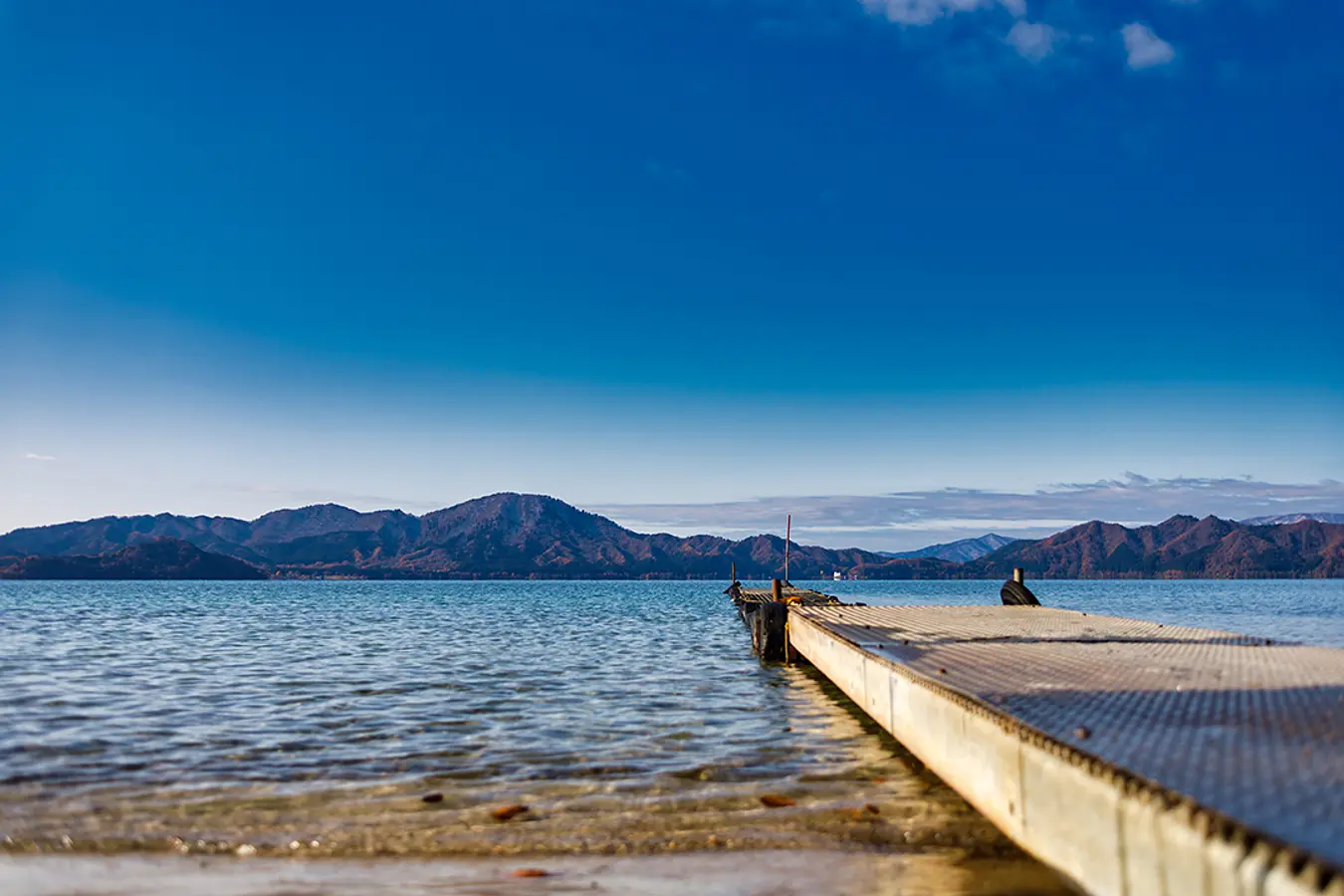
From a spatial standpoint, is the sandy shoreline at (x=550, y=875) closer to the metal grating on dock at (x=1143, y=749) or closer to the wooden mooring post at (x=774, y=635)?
the metal grating on dock at (x=1143, y=749)

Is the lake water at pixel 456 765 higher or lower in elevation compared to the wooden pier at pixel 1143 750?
lower

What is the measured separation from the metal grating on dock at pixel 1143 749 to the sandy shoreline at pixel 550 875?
515 millimetres

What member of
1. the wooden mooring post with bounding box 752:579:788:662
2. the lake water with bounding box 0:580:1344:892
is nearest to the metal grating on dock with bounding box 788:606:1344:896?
the lake water with bounding box 0:580:1344:892

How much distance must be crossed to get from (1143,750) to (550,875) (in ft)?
12.2

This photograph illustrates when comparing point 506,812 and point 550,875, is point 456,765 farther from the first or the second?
point 550,875

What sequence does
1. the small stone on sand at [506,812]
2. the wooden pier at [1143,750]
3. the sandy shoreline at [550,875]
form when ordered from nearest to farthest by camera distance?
the wooden pier at [1143,750] < the sandy shoreline at [550,875] < the small stone on sand at [506,812]

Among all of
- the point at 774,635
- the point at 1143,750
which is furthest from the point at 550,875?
the point at 774,635

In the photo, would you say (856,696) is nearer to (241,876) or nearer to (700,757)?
(700,757)

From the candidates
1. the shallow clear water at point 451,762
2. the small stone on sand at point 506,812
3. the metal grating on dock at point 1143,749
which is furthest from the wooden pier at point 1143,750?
the small stone on sand at point 506,812

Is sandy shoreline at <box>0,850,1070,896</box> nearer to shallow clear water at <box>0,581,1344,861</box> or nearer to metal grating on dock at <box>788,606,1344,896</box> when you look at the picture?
shallow clear water at <box>0,581,1344,861</box>

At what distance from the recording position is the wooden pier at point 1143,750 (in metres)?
3.54

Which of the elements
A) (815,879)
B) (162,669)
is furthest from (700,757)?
(162,669)

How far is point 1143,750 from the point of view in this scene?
510cm

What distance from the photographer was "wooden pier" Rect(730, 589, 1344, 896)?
354 centimetres
